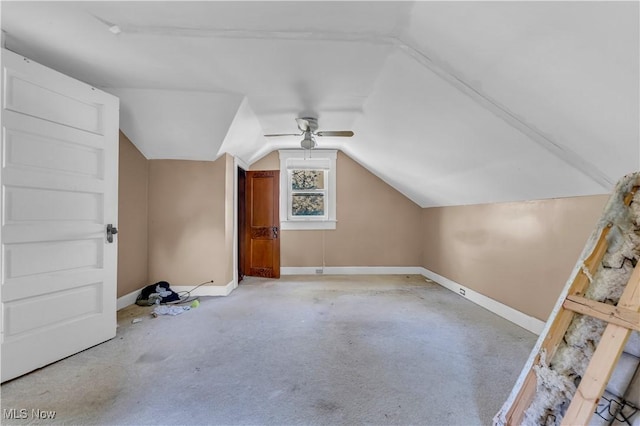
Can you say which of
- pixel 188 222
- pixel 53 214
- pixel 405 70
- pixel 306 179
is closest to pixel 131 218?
pixel 188 222

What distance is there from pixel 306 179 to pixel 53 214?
383 centimetres

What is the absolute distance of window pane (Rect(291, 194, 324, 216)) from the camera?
5375 mm

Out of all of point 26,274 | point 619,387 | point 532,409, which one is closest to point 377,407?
point 532,409

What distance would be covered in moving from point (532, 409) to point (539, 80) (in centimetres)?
173

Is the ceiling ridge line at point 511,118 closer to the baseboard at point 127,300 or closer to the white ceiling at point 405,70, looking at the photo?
the white ceiling at point 405,70

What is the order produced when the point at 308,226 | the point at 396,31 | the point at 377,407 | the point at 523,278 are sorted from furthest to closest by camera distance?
the point at 308,226, the point at 523,278, the point at 396,31, the point at 377,407

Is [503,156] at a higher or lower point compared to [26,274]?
higher

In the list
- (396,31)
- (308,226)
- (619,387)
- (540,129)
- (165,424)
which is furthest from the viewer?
(308,226)

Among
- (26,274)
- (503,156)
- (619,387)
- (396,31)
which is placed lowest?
(619,387)

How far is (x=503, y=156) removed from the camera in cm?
235

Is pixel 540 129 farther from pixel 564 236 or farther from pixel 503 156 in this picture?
pixel 564 236

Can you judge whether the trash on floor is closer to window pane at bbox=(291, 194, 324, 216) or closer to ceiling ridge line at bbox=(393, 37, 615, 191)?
window pane at bbox=(291, 194, 324, 216)

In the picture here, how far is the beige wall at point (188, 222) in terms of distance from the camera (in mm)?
3727

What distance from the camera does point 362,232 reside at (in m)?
5.32
